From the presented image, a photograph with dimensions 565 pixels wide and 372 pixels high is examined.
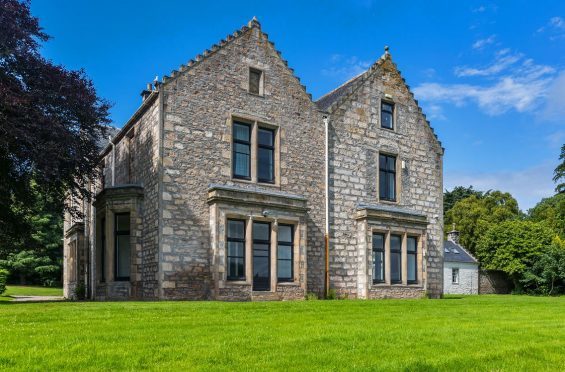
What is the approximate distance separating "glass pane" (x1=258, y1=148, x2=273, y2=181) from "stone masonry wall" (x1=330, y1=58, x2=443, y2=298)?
8.97ft

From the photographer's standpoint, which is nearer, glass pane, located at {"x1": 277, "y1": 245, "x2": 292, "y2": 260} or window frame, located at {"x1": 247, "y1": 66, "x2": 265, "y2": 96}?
glass pane, located at {"x1": 277, "y1": 245, "x2": 292, "y2": 260}

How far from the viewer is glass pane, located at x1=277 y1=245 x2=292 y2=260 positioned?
19.8 m

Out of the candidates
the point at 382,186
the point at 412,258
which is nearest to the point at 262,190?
the point at 382,186

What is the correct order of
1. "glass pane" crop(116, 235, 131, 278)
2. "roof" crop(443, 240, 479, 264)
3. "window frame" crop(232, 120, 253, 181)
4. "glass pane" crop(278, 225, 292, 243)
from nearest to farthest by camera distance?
"glass pane" crop(116, 235, 131, 278) < "window frame" crop(232, 120, 253, 181) < "glass pane" crop(278, 225, 292, 243) < "roof" crop(443, 240, 479, 264)

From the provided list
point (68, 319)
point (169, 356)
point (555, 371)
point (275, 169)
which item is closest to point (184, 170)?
point (275, 169)

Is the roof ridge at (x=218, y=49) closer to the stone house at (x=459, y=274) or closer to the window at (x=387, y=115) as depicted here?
the window at (x=387, y=115)

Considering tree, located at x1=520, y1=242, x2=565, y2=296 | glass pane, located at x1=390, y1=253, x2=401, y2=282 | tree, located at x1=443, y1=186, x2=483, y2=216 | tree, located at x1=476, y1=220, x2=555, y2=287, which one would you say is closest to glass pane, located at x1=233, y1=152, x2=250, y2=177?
glass pane, located at x1=390, y1=253, x2=401, y2=282

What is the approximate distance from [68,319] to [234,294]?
8035mm

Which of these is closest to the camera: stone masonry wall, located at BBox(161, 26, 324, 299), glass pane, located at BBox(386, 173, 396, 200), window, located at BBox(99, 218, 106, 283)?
stone masonry wall, located at BBox(161, 26, 324, 299)

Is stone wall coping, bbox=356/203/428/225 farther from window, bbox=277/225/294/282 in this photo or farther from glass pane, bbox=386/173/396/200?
window, bbox=277/225/294/282

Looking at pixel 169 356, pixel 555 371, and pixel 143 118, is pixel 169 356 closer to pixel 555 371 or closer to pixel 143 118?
pixel 555 371

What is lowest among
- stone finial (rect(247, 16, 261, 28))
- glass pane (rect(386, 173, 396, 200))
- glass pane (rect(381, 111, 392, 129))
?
glass pane (rect(386, 173, 396, 200))

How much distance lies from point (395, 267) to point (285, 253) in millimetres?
5584

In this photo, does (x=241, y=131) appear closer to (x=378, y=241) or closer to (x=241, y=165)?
(x=241, y=165)
